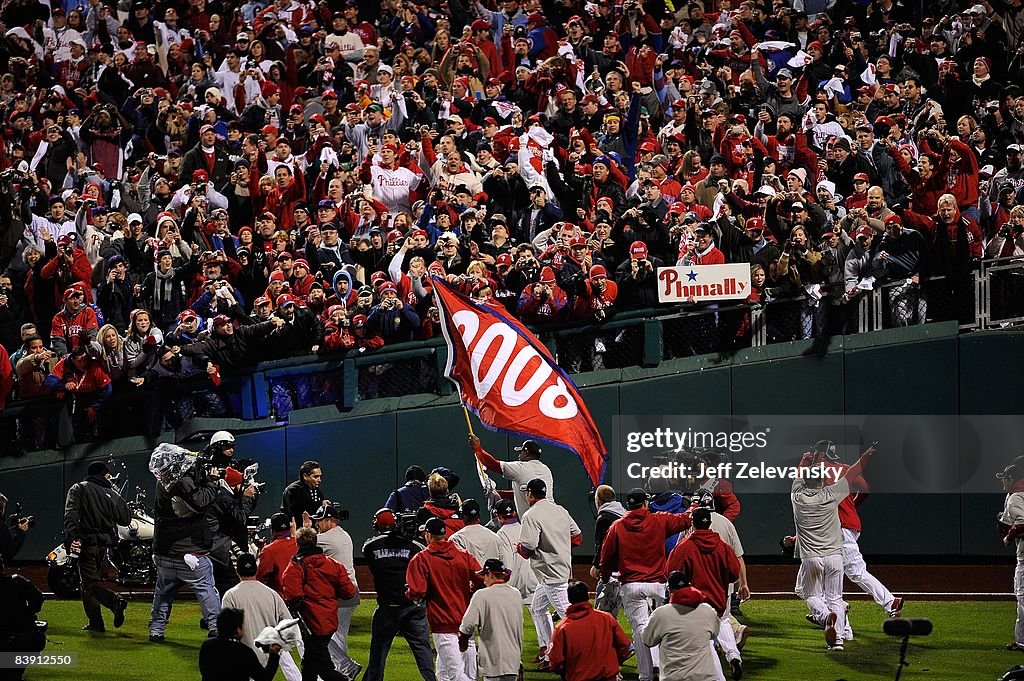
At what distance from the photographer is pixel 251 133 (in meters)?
23.5

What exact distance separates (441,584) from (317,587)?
0.95 meters

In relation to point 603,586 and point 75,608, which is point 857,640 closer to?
point 603,586

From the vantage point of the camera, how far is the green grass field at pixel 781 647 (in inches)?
554

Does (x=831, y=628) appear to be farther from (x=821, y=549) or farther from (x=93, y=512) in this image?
(x=93, y=512)

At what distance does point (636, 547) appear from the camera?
13547 millimetres

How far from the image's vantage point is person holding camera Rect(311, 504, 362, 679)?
13602mm

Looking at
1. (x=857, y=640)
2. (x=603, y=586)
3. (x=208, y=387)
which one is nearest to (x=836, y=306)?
(x=857, y=640)

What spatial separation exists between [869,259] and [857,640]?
5123mm

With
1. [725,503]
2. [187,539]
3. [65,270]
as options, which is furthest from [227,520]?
[65,270]

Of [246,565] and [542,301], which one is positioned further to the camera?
[542,301]

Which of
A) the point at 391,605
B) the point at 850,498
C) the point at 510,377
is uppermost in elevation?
the point at 510,377

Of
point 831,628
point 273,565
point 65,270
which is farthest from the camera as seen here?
point 65,270

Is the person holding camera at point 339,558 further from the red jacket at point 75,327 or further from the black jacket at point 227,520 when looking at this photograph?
the red jacket at point 75,327

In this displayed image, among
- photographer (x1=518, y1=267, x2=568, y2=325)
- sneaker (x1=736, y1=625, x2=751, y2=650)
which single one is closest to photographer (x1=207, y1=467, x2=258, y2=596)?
photographer (x1=518, y1=267, x2=568, y2=325)
